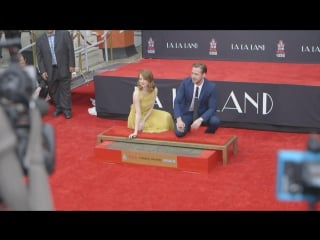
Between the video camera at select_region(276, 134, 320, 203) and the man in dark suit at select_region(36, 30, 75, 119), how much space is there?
21.1ft

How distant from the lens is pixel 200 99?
6547mm

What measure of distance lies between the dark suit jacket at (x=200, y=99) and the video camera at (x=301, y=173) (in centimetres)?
405

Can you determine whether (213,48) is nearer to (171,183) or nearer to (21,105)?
(171,183)

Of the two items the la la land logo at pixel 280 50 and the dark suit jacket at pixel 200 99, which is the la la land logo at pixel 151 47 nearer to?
the la la land logo at pixel 280 50

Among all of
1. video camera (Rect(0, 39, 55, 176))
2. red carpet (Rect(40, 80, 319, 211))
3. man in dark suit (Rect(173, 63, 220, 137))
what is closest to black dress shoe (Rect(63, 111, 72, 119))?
red carpet (Rect(40, 80, 319, 211))

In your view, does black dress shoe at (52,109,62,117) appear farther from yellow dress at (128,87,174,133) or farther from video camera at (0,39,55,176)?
video camera at (0,39,55,176)

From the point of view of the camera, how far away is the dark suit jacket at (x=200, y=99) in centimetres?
643

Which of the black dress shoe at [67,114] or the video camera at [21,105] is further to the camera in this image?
the black dress shoe at [67,114]

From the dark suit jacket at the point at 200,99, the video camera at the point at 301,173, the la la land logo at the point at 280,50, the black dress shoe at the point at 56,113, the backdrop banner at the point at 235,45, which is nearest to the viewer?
the video camera at the point at 301,173

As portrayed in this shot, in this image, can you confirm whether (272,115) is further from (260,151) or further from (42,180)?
(42,180)

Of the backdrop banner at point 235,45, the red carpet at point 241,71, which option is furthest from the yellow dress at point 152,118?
the backdrop banner at point 235,45

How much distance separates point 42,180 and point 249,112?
17.3 ft

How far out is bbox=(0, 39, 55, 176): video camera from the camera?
267 centimetres

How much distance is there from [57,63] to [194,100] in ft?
8.83
